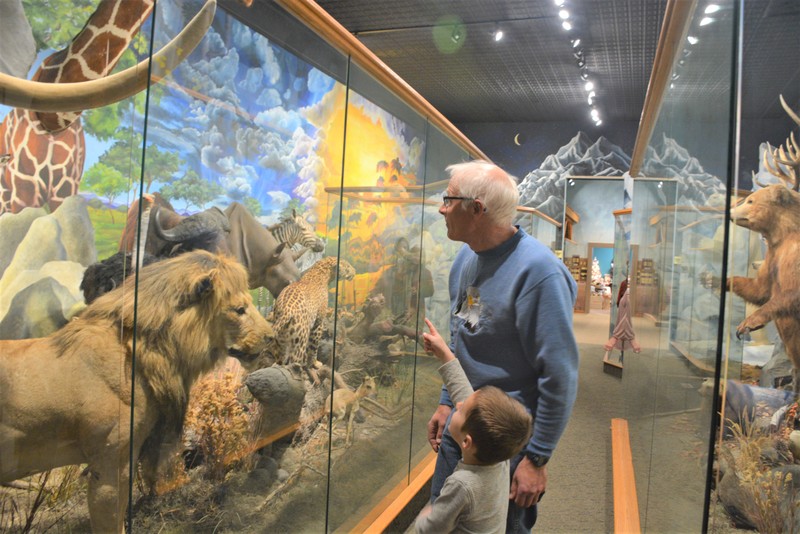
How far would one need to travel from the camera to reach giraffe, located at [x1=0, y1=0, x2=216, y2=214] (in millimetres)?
1167

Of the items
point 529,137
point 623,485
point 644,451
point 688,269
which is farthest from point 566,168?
point 688,269

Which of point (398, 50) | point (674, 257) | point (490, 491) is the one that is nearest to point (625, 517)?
point (674, 257)

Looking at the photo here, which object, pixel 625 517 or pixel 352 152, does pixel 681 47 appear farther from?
pixel 625 517

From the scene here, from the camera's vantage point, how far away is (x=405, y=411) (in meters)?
3.65

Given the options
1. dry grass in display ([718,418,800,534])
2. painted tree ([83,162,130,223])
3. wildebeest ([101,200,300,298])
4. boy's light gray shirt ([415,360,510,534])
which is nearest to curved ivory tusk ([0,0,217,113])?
painted tree ([83,162,130,223])

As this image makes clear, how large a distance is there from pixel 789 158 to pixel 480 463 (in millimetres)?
1088

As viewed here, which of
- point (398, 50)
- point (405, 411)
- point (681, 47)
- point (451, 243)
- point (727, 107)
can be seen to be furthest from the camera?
point (398, 50)

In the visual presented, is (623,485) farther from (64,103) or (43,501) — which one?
(64,103)

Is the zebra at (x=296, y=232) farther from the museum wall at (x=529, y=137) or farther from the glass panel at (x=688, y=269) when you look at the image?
the museum wall at (x=529, y=137)

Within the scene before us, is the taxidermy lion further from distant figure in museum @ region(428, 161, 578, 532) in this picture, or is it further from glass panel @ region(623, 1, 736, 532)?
glass panel @ region(623, 1, 736, 532)

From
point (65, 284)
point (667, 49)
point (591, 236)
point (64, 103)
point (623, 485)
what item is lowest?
point (623, 485)

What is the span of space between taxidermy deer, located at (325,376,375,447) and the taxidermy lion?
3.16 feet

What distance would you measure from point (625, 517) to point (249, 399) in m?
2.47

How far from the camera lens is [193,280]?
1.67 metres
